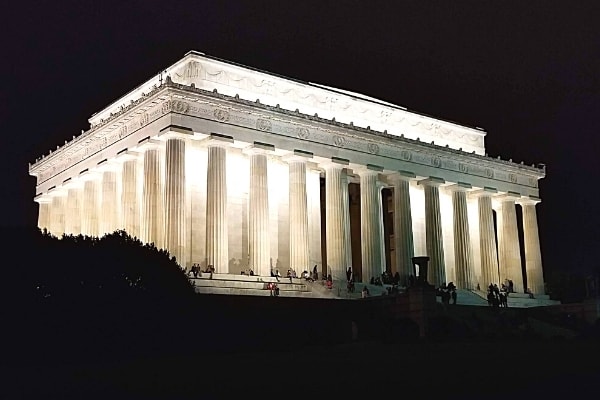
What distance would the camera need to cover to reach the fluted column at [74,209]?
61844 mm

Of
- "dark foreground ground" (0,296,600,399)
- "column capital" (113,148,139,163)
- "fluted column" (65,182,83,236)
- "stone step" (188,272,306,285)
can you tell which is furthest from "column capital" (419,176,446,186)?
"fluted column" (65,182,83,236)

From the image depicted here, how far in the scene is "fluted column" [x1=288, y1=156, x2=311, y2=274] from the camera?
54500mm

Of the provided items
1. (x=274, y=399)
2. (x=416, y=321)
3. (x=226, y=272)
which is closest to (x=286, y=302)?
(x=416, y=321)

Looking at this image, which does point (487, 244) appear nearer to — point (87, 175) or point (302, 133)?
point (302, 133)

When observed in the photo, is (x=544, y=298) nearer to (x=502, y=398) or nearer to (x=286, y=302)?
(x=286, y=302)

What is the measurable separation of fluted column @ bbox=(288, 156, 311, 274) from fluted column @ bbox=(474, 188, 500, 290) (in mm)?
21921

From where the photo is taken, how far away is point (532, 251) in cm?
7338

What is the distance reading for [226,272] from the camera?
Answer: 164 ft

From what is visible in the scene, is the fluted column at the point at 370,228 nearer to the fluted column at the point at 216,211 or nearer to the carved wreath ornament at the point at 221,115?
the fluted column at the point at 216,211

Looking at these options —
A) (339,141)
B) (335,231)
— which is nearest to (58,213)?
(335,231)

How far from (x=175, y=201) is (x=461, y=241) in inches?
1159

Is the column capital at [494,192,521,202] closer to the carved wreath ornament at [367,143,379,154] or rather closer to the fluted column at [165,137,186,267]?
the carved wreath ornament at [367,143,379,154]

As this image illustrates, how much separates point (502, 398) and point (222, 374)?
8.51 metres

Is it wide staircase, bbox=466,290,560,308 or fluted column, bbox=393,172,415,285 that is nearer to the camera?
fluted column, bbox=393,172,415,285
